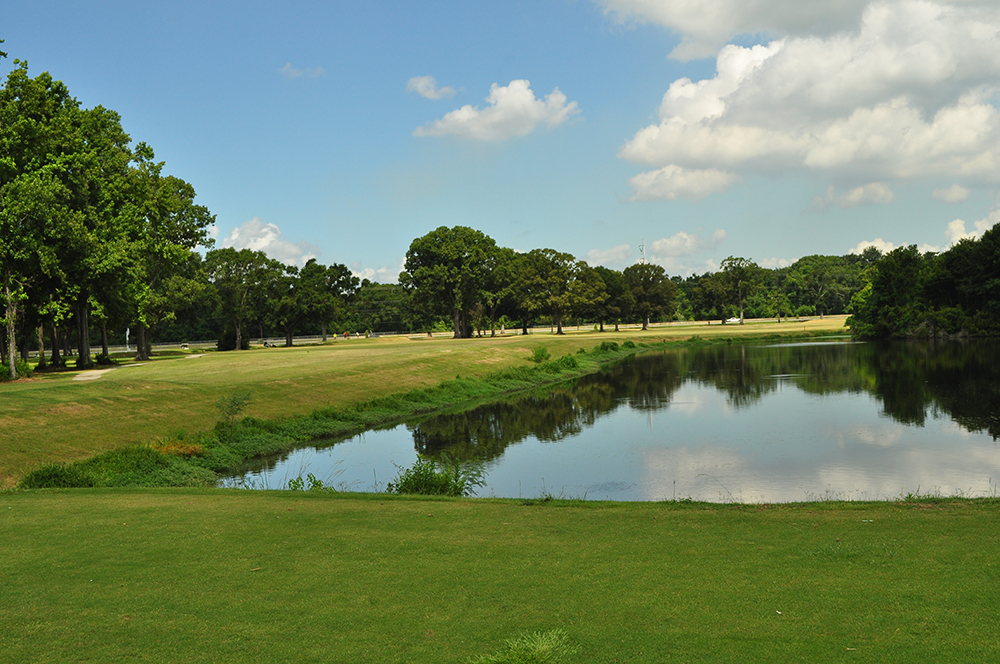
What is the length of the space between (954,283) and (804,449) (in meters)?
74.1

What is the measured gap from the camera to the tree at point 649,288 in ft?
445

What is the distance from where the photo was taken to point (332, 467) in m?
22.5

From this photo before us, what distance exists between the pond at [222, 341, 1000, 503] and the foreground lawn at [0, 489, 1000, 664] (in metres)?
6.52

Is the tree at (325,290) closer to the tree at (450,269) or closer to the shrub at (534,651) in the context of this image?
the tree at (450,269)

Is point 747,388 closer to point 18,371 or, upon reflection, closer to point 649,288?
point 18,371

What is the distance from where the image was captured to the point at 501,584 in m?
7.80

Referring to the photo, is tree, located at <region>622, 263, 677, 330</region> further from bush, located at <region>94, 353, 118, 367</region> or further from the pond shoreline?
bush, located at <region>94, 353, 118, 367</region>

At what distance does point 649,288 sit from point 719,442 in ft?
375

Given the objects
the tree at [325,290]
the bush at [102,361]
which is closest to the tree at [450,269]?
the tree at [325,290]

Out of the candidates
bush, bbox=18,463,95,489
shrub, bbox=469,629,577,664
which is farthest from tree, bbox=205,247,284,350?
shrub, bbox=469,629,577,664

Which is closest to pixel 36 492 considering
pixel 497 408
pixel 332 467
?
pixel 332 467

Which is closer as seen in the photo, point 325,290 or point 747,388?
point 747,388

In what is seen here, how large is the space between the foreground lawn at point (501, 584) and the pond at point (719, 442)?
652cm

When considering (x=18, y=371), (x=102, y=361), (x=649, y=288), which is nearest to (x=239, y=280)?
(x=102, y=361)
